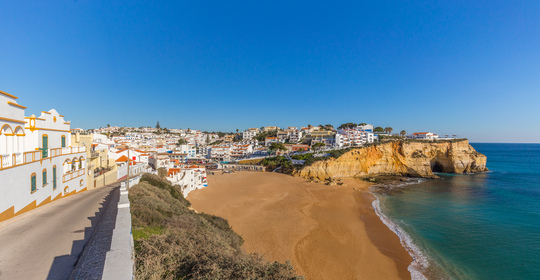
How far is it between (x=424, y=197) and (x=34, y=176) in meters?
38.2

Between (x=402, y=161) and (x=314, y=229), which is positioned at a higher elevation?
(x=402, y=161)

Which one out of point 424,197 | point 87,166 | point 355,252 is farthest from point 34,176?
point 424,197

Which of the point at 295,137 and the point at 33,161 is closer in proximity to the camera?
the point at 33,161

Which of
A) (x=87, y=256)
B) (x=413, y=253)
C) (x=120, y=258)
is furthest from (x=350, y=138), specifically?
(x=120, y=258)

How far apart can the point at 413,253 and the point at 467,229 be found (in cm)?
809

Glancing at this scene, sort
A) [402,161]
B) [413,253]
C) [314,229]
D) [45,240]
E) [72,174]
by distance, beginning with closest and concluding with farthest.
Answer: [45,240]
[72,174]
[413,253]
[314,229]
[402,161]

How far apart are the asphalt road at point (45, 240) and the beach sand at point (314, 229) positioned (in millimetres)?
6292

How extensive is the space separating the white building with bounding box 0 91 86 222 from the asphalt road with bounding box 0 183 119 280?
3.32 ft

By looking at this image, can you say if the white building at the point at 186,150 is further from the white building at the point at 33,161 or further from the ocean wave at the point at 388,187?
the ocean wave at the point at 388,187

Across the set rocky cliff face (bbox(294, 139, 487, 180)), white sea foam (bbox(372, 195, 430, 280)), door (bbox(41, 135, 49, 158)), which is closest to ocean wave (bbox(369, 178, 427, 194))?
rocky cliff face (bbox(294, 139, 487, 180))

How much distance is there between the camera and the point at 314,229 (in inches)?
725

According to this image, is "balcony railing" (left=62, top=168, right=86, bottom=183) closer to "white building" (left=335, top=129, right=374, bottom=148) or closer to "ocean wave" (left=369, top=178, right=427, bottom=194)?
"ocean wave" (left=369, top=178, right=427, bottom=194)

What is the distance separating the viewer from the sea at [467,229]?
13.3 metres

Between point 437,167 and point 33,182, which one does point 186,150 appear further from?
point 437,167
